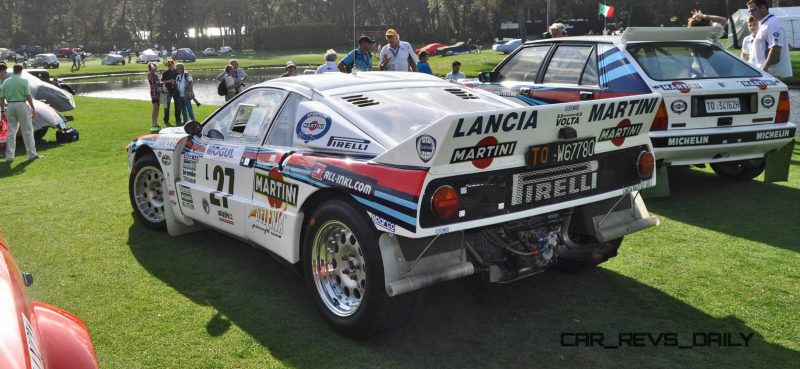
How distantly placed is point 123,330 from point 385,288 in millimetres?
1811

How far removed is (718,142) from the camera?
6.84 meters

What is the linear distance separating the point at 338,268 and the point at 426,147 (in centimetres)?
108

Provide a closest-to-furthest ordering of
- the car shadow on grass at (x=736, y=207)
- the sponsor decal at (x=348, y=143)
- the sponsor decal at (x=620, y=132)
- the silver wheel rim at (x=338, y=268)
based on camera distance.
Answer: the silver wheel rim at (x=338, y=268)
the sponsor decal at (x=348, y=143)
the sponsor decal at (x=620, y=132)
the car shadow on grass at (x=736, y=207)

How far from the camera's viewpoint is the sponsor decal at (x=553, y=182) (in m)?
3.95

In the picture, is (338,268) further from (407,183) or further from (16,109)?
(16,109)

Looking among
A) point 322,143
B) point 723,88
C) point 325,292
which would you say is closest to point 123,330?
point 325,292

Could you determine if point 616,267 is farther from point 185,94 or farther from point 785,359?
point 185,94

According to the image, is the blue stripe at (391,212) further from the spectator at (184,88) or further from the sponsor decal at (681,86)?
the spectator at (184,88)

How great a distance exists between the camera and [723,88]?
6.82m

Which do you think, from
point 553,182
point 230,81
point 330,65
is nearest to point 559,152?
point 553,182

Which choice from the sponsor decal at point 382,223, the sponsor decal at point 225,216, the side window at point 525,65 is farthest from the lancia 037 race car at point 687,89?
the sponsor decal at point 382,223

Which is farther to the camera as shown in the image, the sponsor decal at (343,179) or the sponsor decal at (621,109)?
the sponsor decal at (621,109)

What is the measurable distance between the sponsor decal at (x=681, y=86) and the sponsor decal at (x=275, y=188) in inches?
163

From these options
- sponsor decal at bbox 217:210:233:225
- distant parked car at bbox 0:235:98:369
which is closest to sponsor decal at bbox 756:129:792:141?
sponsor decal at bbox 217:210:233:225
